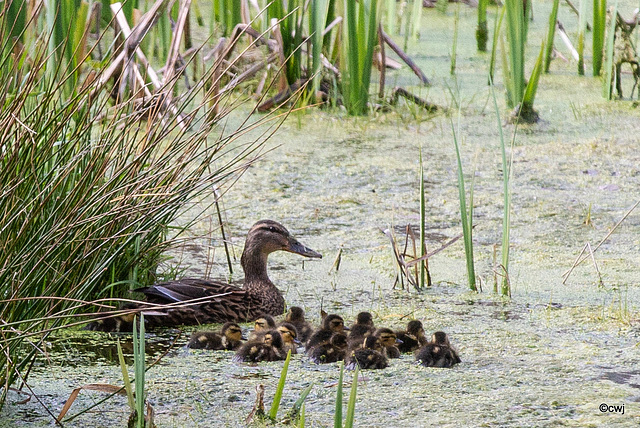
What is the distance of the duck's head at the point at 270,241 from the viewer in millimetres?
3820

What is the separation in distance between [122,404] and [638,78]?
495 centimetres

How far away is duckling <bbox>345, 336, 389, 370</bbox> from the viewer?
2902mm

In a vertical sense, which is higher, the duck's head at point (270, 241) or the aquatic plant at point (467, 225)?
the aquatic plant at point (467, 225)

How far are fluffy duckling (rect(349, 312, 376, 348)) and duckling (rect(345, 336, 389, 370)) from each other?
5 centimetres

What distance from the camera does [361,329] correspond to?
10.4 ft

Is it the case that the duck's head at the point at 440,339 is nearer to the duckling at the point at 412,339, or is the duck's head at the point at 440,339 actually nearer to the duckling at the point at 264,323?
the duckling at the point at 412,339

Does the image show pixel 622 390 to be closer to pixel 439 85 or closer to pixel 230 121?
pixel 230 121

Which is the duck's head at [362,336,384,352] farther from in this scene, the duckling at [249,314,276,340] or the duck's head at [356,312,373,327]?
the duckling at [249,314,276,340]

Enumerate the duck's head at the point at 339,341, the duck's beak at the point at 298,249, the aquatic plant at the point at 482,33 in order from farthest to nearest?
the aquatic plant at the point at 482,33, the duck's beak at the point at 298,249, the duck's head at the point at 339,341

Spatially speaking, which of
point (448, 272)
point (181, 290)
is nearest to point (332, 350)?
point (181, 290)

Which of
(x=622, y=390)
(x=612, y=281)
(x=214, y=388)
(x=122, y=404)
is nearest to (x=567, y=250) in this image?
(x=612, y=281)

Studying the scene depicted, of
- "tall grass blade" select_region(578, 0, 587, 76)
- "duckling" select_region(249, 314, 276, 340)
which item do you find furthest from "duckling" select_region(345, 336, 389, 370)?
"tall grass blade" select_region(578, 0, 587, 76)

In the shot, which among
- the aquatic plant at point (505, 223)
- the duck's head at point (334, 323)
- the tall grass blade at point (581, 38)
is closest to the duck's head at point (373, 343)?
the duck's head at point (334, 323)

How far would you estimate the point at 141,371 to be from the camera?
2.07 m
